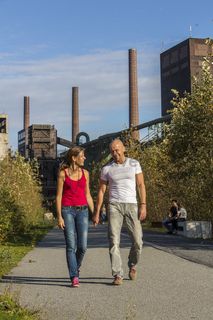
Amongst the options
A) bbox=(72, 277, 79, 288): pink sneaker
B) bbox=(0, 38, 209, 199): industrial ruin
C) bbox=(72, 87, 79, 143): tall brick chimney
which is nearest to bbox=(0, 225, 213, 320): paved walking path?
bbox=(72, 277, 79, 288): pink sneaker

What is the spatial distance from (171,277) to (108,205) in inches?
61.0

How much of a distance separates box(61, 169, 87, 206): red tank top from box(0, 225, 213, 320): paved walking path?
1159 millimetres

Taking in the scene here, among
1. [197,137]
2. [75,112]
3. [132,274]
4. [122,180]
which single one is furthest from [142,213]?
[75,112]

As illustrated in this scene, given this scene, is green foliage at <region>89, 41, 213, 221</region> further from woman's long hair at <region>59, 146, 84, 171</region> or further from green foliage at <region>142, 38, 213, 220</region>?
woman's long hair at <region>59, 146, 84, 171</region>

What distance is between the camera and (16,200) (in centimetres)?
2872

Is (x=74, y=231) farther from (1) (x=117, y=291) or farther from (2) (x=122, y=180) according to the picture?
(1) (x=117, y=291)

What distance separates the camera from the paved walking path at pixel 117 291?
6.44m

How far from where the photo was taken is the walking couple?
8.61m

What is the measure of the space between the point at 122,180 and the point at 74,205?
2.53ft

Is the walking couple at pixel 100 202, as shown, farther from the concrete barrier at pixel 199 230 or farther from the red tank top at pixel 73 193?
the concrete barrier at pixel 199 230

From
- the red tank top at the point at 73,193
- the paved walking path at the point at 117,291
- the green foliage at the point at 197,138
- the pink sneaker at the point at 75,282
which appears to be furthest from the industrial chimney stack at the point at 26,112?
the pink sneaker at the point at 75,282

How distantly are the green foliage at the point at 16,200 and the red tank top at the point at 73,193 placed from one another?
21.0ft

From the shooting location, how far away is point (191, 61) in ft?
342

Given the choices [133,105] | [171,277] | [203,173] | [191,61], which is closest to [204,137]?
[203,173]
